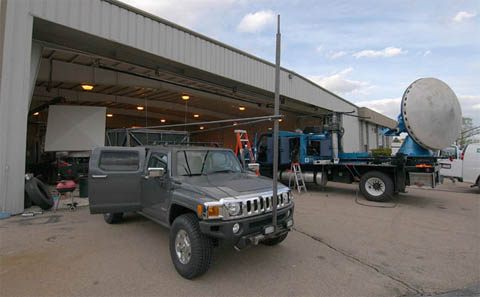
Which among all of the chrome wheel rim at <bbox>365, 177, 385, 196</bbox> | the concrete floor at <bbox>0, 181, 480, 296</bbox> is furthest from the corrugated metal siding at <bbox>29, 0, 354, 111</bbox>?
the chrome wheel rim at <bbox>365, 177, 385, 196</bbox>

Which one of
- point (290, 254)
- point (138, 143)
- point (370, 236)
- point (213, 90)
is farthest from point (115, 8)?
point (370, 236)

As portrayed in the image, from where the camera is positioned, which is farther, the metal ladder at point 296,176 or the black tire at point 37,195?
the metal ladder at point 296,176

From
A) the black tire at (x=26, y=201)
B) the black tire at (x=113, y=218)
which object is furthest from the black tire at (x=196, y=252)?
the black tire at (x=26, y=201)

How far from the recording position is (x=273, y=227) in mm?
3426

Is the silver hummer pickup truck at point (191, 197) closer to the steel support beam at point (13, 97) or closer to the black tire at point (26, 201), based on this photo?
the steel support beam at point (13, 97)

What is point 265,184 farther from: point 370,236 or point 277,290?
point 370,236

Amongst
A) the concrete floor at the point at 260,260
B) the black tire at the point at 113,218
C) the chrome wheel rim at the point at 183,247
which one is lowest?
the concrete floor at the point at 260,260

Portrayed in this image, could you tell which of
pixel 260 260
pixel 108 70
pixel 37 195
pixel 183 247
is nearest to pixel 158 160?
pixel 183 247

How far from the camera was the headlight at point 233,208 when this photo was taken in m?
3.16

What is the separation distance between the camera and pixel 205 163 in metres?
4.52

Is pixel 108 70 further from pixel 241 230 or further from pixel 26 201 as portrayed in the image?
pixel 241 230

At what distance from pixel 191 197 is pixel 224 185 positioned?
516 mm

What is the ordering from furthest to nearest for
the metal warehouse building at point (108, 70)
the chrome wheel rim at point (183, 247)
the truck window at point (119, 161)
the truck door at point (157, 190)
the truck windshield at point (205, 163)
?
the metal warehouse building at point (108, 70), the truck window at point (119, 161), the truck windshield at point (205, 163), the truck door at point (157, 190), the chrome wheel rim at point (183, 247)

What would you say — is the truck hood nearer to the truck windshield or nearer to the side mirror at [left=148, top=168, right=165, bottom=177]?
the truck windshield
